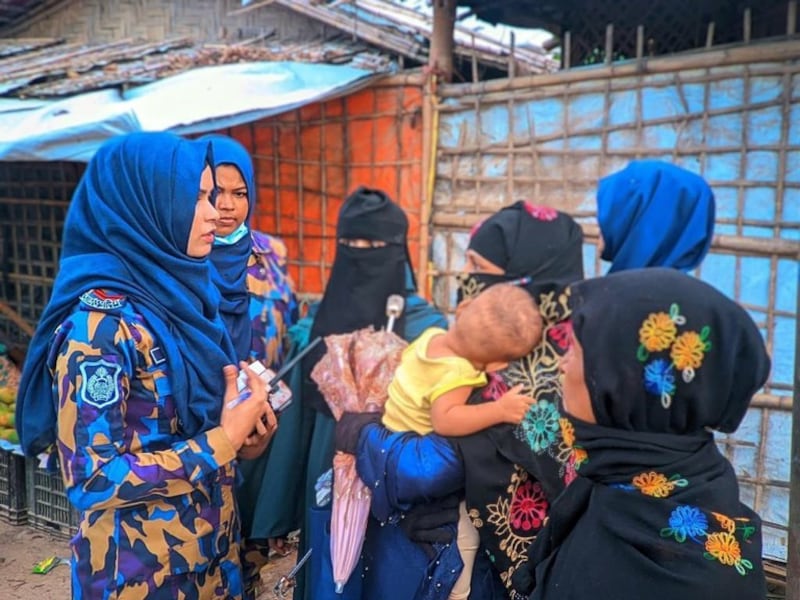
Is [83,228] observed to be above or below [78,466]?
Answer: above

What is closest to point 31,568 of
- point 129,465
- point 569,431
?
point 129,465

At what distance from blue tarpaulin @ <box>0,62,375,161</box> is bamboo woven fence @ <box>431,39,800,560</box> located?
121cm

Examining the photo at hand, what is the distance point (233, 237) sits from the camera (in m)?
2.49

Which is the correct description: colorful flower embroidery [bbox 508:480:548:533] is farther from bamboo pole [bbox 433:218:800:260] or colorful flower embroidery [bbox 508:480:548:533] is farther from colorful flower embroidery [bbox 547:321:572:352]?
bamboo pole [bbox 433:218:800:260]

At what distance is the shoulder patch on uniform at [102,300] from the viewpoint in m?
1.71

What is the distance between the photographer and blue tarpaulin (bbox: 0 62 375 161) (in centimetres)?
420

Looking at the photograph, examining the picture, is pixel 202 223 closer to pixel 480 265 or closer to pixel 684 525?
pixel 480 265

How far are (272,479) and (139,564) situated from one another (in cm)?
109

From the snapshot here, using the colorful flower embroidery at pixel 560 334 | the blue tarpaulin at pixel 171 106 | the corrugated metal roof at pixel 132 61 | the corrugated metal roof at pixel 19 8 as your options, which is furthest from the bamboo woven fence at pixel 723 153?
the corrugated metal roof at pixel 19 8

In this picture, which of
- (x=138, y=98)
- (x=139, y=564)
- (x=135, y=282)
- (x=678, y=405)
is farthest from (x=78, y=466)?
(x=138, y=98)

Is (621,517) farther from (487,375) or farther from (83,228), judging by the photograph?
(83,228)

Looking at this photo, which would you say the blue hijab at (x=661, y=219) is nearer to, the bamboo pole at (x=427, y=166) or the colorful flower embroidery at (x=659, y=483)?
the colorful flower embroidery at (x=659, y=483)

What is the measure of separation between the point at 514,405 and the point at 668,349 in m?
0.67

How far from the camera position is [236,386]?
6.40 feet
